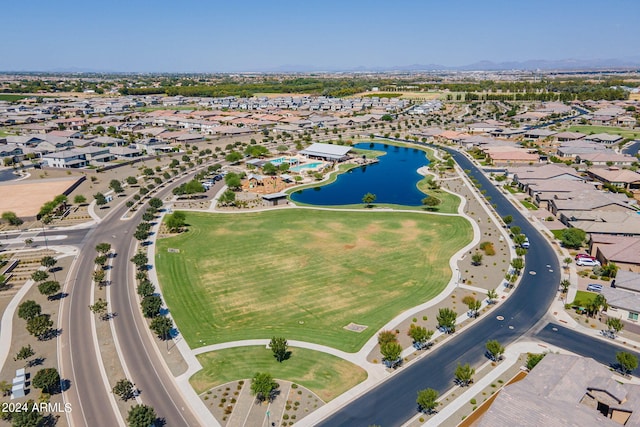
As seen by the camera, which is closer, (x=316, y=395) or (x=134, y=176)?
(x=316, y=395)

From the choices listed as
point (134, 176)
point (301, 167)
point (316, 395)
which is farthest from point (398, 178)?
point (316, 395)

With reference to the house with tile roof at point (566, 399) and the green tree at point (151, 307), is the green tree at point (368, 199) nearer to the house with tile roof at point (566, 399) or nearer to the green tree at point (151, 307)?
the green tree at point (151, 307)

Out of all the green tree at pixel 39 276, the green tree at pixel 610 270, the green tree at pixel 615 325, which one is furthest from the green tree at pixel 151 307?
the green tree at pixel 610 270

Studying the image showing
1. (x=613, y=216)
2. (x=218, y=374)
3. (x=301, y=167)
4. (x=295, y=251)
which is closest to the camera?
(x=218, y=374)

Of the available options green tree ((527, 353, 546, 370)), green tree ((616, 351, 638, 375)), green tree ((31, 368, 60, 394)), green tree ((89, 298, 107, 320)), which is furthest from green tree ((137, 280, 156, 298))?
green tree ((616, 351, 638, 375))

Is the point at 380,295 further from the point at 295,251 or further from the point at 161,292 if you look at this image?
the point at 161,292
